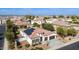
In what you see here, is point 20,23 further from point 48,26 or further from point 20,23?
point 48,26

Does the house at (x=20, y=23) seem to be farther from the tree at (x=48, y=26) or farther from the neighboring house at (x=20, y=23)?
the tree at (x=48, y=26)

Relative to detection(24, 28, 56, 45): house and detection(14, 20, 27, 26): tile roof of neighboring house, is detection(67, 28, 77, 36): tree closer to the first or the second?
detection(24, 28, 56, 45): house

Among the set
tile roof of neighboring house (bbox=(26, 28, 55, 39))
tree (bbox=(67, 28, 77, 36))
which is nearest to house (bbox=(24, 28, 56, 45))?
tile roof of neighboring house (bbox=(26, 28, 55, 39))

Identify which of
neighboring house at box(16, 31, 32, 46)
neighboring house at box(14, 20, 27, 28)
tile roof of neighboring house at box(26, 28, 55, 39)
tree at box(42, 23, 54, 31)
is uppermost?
neighboring house at box(14, 20, 27, 28)

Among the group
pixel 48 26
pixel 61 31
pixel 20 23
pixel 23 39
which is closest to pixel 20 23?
pixel 20 23
